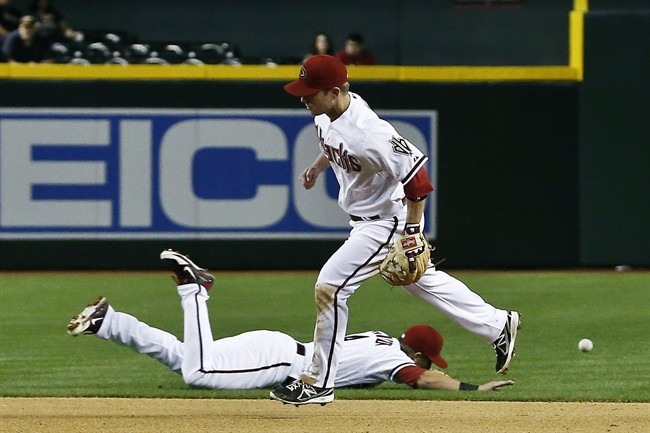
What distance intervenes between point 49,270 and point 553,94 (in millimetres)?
5629

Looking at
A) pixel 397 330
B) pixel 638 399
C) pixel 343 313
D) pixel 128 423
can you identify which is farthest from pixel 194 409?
pixel 397 330

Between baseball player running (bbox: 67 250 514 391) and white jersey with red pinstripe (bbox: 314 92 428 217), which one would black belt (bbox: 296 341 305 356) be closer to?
baseball player running (bbox: 67 250 514 391)

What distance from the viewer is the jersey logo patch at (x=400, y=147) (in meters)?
6.45

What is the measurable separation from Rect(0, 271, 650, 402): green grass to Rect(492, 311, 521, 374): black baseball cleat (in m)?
0.17

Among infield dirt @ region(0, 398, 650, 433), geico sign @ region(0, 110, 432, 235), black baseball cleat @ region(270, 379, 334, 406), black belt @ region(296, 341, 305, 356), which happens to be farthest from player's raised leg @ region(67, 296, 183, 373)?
geico sign @ region(0, 110, 432, 235)

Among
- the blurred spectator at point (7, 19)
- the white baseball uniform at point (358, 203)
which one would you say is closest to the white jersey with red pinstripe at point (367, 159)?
the white baseball uniform at point (358, 203)

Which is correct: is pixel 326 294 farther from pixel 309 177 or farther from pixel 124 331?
pixel 124 331

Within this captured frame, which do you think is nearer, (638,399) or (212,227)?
(638,399)

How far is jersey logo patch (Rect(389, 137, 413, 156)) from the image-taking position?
6445mm

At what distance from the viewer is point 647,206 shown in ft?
46.1

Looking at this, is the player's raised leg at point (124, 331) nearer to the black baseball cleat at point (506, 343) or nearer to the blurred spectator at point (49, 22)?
the black baseball cleat at point (506, 343)

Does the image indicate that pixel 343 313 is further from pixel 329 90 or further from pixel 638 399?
pixel 638 399

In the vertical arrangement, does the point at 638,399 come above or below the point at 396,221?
below

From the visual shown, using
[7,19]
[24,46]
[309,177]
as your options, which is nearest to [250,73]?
[24,46]
